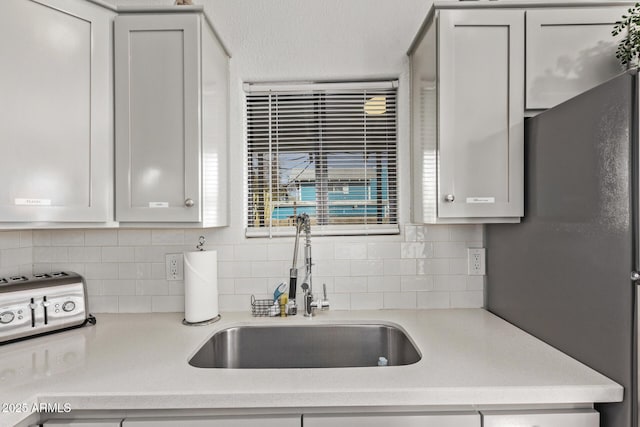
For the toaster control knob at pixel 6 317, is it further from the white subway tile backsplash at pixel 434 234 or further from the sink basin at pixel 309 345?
the white subway tile backsplash at pixel 434 234

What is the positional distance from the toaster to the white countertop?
0.26ft

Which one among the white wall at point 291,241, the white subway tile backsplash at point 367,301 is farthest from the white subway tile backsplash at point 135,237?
the white subway tile backsplash at point 367,301

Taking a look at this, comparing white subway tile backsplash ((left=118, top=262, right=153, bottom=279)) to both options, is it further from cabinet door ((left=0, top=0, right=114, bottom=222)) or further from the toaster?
cabinet door ((left=0, top=0, right=114, bottom=222))

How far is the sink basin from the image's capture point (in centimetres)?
162

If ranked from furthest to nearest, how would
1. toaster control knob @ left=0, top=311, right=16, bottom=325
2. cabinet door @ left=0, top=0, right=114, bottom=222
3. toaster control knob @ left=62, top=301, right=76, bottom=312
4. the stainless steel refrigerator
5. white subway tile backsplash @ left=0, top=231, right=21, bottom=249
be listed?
1. white subway tile backsplash @ left=0, top=231, right=21, bottom=249
2. toaster control knob @ left=62, top=301, right=76, bottom=312
3. toaster control knob @ left=0, top=311, right=16, bottom=325
4. cabinet door @ left=0, top=0, right=114, bottom=222
5. the stainless steel refrigerator

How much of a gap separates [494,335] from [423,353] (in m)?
0.37

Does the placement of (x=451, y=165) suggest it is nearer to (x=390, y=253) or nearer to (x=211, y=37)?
(x=390, y=253)

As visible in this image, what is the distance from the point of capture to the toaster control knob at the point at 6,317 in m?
1.36

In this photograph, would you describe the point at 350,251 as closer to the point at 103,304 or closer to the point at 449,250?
the point at 449,250

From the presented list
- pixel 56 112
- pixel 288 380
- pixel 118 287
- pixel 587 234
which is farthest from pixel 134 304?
pixel 587 234

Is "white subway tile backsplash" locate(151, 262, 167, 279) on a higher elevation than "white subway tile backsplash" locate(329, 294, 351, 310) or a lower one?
higher

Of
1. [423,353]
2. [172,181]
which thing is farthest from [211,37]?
[423,353]

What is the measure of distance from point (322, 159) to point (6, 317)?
1.52 metres

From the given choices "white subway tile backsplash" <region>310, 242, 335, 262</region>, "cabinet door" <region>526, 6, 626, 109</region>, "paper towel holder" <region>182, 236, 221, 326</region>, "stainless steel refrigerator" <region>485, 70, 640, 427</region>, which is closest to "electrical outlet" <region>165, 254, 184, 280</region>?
"paper towel holder" <region>182, 236, 221, 326</region>
